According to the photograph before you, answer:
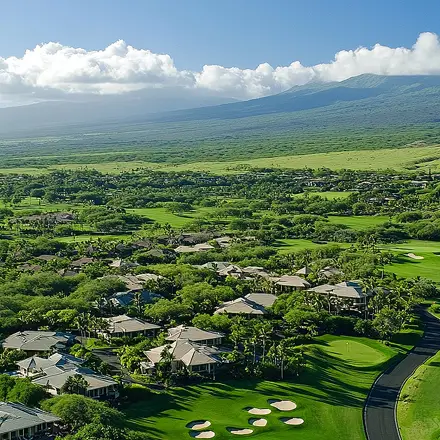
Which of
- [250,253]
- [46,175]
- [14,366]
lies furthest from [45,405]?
[46,175]

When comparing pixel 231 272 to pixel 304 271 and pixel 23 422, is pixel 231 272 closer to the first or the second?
pixel 304 271

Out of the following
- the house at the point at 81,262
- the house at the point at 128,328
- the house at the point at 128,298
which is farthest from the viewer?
the house at the point at 81,262

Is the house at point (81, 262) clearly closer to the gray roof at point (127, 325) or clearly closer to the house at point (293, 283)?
the gray roof at point (127, 325)

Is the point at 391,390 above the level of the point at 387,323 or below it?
below

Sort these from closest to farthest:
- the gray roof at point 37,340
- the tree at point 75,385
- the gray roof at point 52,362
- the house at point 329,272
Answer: the tree at point 75,385 → the gray roof at point 52,362 → the gray roof at point 37,340 → the house at point 329,272

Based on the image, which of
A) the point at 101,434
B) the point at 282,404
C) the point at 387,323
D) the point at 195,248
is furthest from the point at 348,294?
the point at 101,434

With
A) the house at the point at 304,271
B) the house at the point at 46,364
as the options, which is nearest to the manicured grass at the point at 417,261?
the house at the point at 304,271
